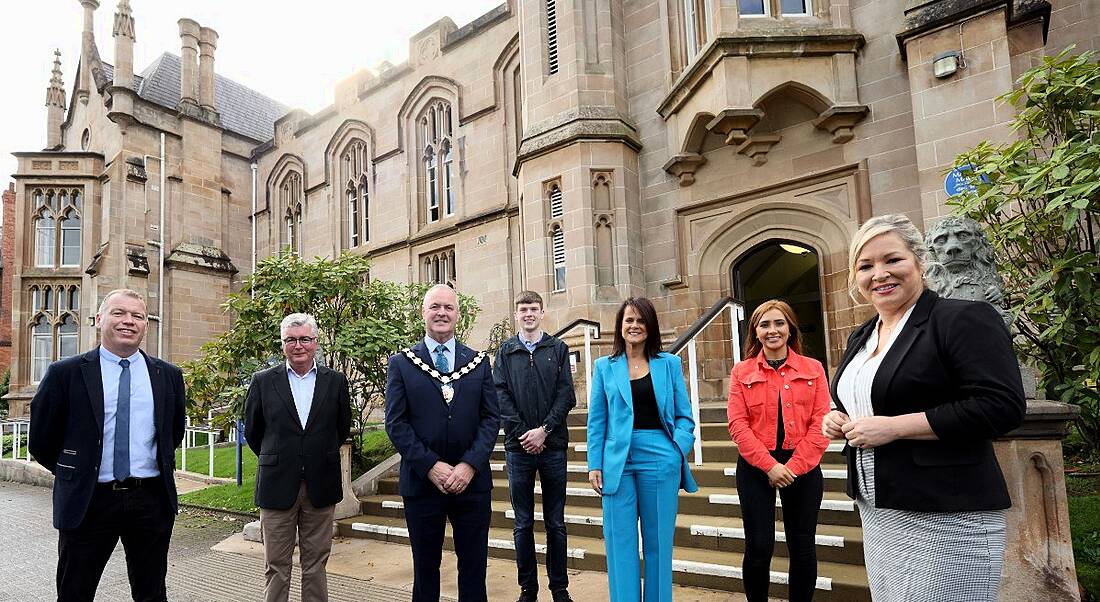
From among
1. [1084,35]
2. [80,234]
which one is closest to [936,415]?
[1084,35]

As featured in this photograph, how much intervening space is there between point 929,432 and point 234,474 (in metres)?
10.6

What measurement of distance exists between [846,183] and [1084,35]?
288cm

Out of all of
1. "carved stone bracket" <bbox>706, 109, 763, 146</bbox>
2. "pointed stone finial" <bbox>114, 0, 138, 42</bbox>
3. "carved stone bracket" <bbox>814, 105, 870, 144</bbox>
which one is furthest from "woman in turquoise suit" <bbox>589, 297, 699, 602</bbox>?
"pointed stone finial" <bbox>114, 0, 138, 42</bbox>

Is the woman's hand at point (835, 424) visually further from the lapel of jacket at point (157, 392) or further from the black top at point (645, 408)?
the lapel of jacket at point (157, 392)

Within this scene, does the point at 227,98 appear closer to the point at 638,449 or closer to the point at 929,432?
the point at 638,449

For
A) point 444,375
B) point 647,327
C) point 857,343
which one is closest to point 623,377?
point 647,327

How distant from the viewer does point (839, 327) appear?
325 inches

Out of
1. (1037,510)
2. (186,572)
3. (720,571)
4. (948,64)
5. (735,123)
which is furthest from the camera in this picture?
(735,123)

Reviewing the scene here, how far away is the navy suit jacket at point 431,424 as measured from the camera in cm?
333

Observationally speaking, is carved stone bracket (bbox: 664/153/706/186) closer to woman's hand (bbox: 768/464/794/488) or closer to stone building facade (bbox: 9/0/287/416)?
woman's hand (bbox: 768/464/794/488)

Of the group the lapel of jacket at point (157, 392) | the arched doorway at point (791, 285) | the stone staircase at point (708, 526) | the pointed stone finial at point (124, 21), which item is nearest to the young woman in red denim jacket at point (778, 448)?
the stone staircase at point (708, 526)

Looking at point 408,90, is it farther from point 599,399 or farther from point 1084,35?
point 599,399

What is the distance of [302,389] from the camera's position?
3.88 m

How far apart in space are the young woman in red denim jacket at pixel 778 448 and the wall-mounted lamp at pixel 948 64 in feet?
17.0
